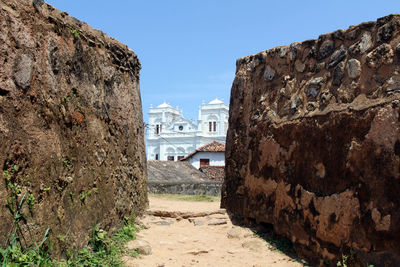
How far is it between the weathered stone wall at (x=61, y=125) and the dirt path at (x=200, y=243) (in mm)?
523

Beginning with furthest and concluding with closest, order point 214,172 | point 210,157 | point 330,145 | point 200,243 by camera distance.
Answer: point 210,157 < point 214,172 < point 200,243 < point 330,145

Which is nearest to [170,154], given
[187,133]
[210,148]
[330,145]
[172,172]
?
[187,133]

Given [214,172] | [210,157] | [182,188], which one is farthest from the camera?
[210,157]

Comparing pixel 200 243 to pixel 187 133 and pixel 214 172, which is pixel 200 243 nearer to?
pixel 214 172

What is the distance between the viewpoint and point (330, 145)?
420 centimetres

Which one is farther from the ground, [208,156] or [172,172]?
[208,156]

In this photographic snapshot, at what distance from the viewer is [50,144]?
376cm

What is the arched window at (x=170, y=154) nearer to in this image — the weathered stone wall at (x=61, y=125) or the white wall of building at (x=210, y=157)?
the white wall of building at (x=210, y=157)

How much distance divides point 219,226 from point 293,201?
160cm

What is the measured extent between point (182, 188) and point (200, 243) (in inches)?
328

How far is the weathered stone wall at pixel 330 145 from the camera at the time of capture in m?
3.51

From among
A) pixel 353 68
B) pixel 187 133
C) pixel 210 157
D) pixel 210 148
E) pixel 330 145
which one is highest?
pixel 187 133

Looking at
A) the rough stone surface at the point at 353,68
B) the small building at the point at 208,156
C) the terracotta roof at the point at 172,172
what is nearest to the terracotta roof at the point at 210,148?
the small building at the point at 208,156

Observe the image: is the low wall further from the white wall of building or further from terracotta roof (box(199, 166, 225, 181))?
the white wall of building
